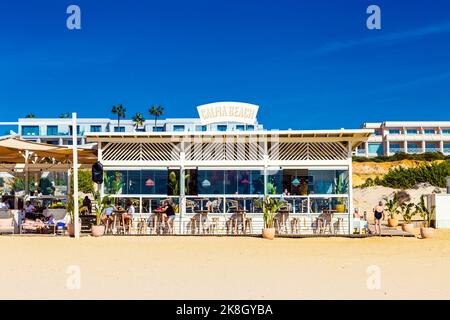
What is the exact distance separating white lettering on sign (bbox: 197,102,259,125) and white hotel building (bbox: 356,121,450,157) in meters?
61.9

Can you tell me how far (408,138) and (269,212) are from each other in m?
67.1

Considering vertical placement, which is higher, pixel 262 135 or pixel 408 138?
pixel 408 138

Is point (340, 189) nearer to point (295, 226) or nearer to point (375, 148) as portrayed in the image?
point (295, 226)

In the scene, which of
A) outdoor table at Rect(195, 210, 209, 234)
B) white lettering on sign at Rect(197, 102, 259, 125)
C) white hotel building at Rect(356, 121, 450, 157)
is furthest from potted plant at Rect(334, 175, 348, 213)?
white hotel building at Rect(356, 121, 450, 157)

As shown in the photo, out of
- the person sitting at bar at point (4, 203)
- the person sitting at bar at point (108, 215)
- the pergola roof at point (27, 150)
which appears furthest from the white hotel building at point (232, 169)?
the person sitting at bar at point (4, 203)

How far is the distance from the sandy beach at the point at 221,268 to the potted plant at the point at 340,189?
1.47m

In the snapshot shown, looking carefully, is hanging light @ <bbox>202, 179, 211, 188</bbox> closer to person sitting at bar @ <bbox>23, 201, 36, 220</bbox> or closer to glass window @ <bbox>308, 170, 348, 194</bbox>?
glass window @ <bbox>308, 170, 348, 194</bbox>

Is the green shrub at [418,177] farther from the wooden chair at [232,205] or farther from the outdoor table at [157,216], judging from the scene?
the outdoor table at [157,216]

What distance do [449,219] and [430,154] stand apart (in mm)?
53896

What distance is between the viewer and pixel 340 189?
55.7 feet

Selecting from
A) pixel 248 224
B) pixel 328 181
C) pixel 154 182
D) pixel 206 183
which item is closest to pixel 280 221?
pixel 248 224

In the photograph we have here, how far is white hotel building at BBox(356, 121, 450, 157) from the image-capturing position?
78.1 m

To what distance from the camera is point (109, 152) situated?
1709cm
